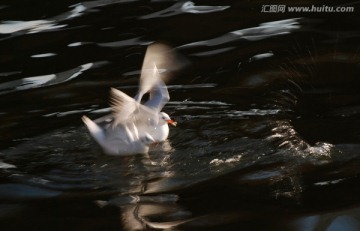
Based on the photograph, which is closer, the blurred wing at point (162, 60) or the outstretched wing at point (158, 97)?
the outstretched wing at point (158, 97)

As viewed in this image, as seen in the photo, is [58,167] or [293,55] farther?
[293,55]

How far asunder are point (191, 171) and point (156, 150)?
806mm

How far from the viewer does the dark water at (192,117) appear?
5.09 m

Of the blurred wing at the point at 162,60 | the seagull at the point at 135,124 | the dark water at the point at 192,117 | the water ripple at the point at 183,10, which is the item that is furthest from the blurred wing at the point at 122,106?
the water ripple at the point at 183,10

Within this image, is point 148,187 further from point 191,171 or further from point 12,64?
point 12,64

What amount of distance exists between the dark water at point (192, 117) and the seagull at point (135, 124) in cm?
12

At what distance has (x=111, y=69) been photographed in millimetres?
8320

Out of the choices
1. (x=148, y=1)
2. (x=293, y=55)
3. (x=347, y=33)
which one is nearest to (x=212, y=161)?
(x=293, y=55)

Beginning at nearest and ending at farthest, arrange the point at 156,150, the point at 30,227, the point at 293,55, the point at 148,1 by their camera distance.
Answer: the point at 30,227, the point at 156,150, the point at 293,55, the point at 148,1

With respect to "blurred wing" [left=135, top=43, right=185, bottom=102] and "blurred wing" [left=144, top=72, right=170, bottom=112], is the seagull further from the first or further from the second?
"blurred wing" [left=135, top=43, right=185, bottom=102]

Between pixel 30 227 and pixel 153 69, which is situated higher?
pixel 153 69

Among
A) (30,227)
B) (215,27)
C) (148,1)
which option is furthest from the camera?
(148,1)

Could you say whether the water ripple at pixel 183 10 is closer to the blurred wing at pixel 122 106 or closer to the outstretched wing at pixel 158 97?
the outstretched wing at pixel 158 97

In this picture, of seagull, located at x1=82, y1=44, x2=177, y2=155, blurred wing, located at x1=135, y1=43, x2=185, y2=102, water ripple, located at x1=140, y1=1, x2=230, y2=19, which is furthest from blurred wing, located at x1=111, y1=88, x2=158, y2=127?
water ripple, located at x1=140, y1=1, x2=230, y2=19
